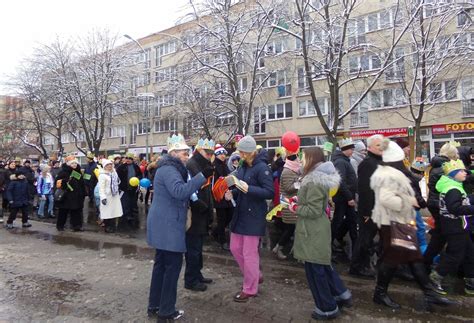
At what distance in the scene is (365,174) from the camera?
15.8 ft

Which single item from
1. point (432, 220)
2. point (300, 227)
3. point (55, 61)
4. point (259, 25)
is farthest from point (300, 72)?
point (55, 61)

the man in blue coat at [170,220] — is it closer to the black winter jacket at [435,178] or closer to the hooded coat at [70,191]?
the black winter jacket at [435,178]

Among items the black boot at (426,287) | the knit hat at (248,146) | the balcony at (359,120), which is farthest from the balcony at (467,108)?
the knit hat at (248,146)

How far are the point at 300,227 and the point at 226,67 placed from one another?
49.7ft

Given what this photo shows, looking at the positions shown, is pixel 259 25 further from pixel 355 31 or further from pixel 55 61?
pixel 55 61

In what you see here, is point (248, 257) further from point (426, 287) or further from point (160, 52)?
point (160, 52)

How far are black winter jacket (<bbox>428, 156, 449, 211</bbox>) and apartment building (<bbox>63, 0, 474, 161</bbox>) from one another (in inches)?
375

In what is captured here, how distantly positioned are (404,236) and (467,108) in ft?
80.8

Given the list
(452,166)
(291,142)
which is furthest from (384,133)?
(452,166)

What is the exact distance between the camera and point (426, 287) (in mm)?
4086

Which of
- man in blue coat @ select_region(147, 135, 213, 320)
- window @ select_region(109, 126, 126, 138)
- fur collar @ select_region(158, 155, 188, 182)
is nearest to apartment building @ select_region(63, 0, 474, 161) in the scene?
window @ select_region(109, 126, 126, 138)

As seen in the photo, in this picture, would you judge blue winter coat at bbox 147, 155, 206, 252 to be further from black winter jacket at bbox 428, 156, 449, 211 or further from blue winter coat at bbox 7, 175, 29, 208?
blue winter coat at bbox 7, 175, 29, 208

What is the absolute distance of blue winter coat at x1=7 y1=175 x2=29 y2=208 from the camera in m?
9.91

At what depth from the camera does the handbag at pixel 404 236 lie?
375 centimetres
